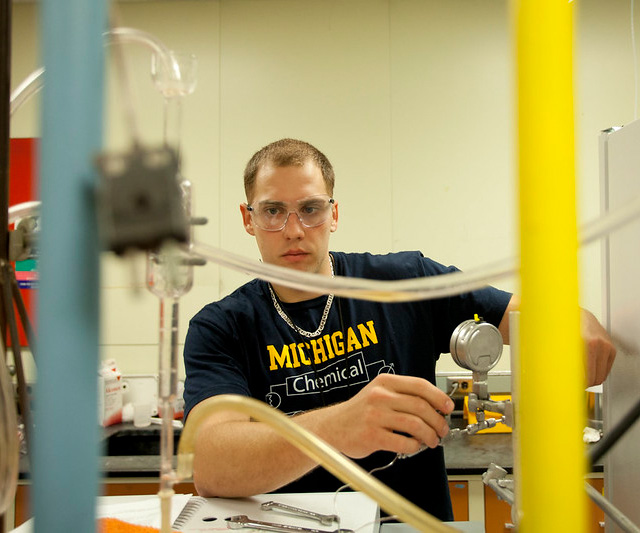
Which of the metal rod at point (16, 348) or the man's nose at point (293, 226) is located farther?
the man's nose at point (293, 226)

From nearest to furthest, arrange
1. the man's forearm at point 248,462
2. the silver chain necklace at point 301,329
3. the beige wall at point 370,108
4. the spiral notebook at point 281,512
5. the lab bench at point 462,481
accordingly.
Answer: the spiral notebook at point 281,512 → the man's forearm at point 248,462 → the silver chain necklace at point 301,329 → the lab bench at point 462,481 → the beige wall at point 370,108

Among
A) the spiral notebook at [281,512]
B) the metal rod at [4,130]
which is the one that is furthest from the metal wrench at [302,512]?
the metal rod at [4,130]

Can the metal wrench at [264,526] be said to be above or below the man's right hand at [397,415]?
below

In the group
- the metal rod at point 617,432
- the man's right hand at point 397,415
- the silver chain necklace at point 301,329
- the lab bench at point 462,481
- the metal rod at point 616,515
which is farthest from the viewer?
the lab bench at point 462,481

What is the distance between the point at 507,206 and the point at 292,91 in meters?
1.19

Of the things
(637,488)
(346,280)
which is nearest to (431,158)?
(637,488)

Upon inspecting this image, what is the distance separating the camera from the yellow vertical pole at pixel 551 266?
292 millimetres

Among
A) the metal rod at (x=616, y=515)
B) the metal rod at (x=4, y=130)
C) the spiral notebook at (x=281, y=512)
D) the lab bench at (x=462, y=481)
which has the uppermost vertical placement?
the metal rod at (x=4, y=130)

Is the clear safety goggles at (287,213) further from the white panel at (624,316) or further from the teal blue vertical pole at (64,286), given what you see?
the teal blue vertical pole at (64,286)

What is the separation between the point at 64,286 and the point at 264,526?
0.76 m

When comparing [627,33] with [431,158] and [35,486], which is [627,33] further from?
[35,486]

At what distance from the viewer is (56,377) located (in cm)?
31

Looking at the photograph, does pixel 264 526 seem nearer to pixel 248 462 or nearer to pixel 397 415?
pixel 248 462

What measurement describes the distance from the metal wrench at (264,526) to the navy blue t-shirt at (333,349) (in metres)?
→ 0.36
